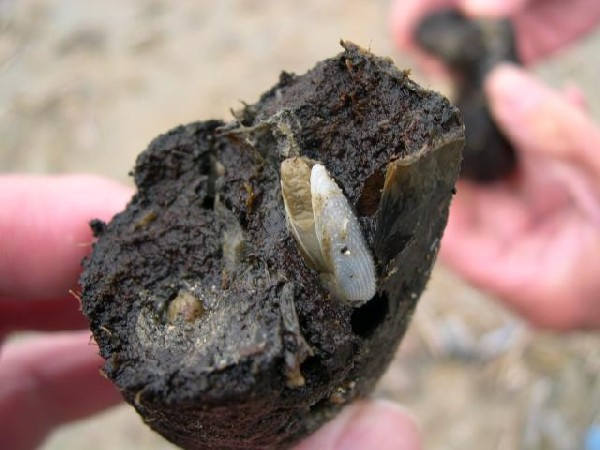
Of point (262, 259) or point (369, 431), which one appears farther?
point (369, 431)

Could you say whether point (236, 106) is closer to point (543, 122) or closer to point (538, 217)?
point (538, 217)

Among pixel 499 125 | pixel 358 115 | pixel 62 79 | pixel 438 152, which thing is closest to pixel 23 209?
pixel 358 115

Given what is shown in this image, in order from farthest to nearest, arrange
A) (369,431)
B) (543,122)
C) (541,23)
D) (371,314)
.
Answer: (541,23) < (543,122) < (369,431) < (371,314)

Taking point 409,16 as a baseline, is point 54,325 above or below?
below

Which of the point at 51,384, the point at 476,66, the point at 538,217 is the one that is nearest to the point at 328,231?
the point at 51,384

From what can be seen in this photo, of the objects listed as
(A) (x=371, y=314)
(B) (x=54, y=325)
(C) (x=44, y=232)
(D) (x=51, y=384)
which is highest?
(C) (x=44, y=232)

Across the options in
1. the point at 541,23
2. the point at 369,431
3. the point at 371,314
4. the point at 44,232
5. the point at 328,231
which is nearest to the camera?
the point at 328,231

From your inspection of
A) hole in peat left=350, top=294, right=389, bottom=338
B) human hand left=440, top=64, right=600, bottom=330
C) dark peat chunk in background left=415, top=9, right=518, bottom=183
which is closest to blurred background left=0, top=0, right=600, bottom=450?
human hand left=440, top=64, right=600, bottom=330

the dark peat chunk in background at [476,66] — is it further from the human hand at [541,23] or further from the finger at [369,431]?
the finger at [369,431]
